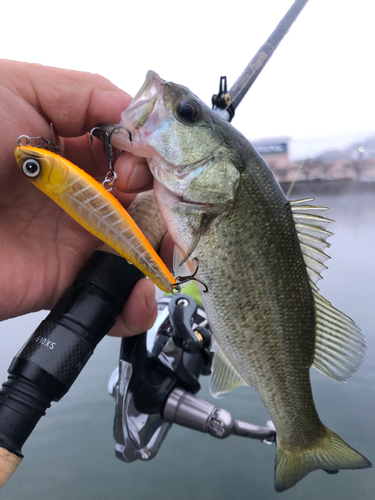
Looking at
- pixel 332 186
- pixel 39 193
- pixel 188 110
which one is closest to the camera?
pixel 188 110

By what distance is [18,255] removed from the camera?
1.16 m

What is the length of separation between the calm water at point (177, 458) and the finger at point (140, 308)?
138 centimetres

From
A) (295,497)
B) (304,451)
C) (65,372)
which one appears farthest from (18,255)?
(295,497)

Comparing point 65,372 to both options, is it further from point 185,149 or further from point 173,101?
point 173,101

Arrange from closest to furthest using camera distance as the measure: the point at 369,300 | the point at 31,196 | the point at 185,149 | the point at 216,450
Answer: the point at 185,149 < the point at 31,196 < the point at 216,450 < the point at 369,300

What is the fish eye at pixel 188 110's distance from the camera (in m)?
0.99

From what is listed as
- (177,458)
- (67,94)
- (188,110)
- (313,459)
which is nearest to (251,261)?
(188,110)

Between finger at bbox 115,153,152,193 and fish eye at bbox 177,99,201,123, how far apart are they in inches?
7.4

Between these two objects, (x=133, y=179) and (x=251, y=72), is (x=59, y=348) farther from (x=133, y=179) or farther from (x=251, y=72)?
(x=251, y=72)

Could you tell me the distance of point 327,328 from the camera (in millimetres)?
1146

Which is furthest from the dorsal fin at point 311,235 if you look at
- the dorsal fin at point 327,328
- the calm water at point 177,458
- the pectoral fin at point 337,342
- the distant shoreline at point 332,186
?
the distant shoreline at point 332,186

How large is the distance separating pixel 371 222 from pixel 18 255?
9.40 meters

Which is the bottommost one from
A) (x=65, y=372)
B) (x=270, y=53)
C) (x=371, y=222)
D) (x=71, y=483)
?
(x=71, y=483)

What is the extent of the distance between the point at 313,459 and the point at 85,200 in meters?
1.15
